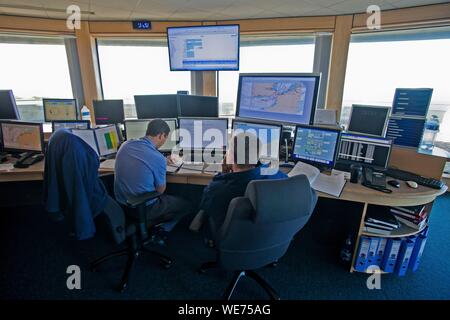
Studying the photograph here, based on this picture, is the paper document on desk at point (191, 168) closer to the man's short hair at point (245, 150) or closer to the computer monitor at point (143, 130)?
the computer monitor at point (143, 130)

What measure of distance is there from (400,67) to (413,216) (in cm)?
282

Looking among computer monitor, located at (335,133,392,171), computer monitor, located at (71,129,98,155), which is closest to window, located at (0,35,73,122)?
computer monitor, located at (71,129,98,155)

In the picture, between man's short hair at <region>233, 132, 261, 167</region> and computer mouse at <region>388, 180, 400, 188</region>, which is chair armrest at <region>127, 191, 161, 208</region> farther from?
computer mouse at <region>388, 180, 400, 188</region>

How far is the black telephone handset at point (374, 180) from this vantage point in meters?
1.64

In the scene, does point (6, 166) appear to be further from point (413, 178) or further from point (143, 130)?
point (413, 178)

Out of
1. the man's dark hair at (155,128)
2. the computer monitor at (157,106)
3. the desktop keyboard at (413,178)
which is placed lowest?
the desktop keyboard at (413,178)

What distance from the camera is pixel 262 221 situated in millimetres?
1097

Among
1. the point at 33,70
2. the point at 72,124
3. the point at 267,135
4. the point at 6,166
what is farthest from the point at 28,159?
the point at 33,70

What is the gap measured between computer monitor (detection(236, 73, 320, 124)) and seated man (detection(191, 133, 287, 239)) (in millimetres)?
681

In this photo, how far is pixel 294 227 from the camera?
1253 millimetres

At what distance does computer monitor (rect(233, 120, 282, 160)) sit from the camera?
2193 millimetres

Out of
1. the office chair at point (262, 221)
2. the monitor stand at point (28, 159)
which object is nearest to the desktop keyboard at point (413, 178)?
the office chair at point (262, 221)

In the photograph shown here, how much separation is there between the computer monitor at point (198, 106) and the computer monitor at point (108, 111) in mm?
807
